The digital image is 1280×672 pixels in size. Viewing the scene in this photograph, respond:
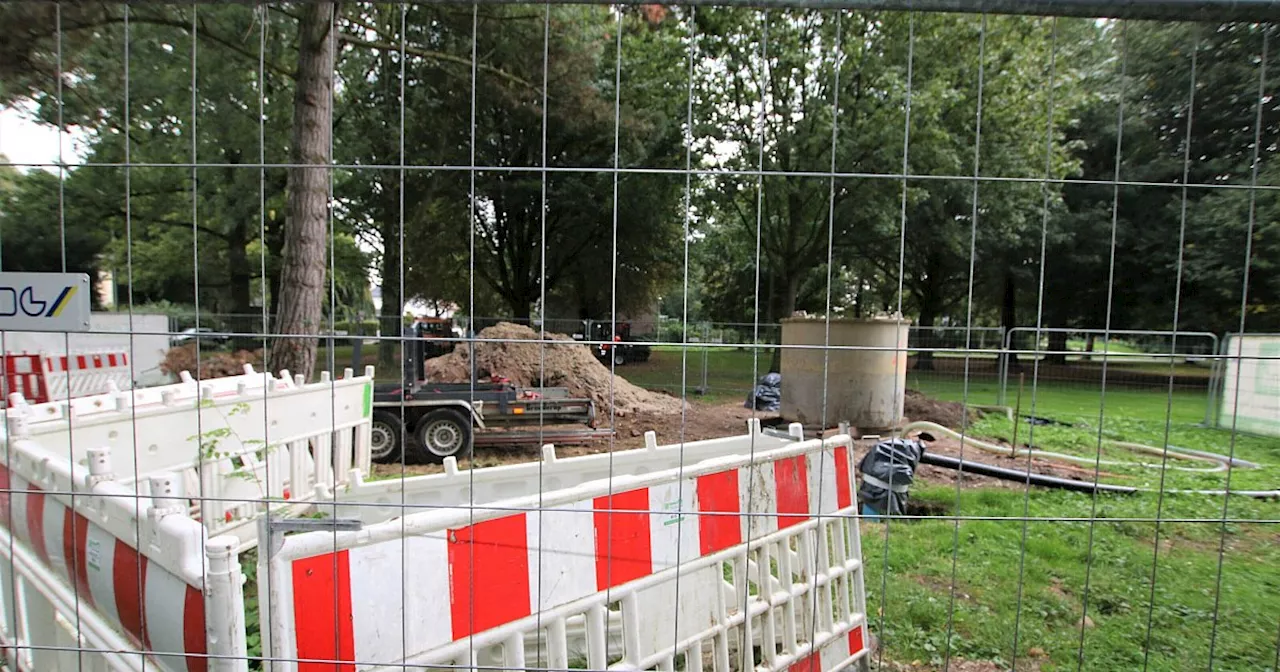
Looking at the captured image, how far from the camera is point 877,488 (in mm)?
5145

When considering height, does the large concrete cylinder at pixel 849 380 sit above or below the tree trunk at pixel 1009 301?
below

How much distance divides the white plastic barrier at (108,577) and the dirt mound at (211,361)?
5809 millimetres

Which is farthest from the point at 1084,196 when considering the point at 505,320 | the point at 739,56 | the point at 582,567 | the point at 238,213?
the point at 238,213

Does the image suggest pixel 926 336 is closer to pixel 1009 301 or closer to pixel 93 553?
pixel 1009 301

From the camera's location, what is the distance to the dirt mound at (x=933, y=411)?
37.0 ft

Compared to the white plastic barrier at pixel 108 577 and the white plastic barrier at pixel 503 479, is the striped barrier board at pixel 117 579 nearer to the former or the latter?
the white plastic barrier at pixel 108 577

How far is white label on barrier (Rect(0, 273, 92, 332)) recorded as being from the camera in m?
1.88

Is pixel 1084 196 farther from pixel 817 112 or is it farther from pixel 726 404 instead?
pixel 726 404

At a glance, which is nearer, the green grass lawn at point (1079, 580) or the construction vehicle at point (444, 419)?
the green grass lawn at point (1079, 580)

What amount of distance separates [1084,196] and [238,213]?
22057mm

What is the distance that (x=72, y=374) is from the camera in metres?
9.26

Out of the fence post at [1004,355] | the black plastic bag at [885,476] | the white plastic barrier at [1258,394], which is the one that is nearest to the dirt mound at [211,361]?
the black plastic bag at [885,476]

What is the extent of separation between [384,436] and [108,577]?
6996 mm

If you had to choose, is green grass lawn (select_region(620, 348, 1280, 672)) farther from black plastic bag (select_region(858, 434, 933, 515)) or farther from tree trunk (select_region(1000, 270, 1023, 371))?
tree trunk (select_region(1000, 270, 1023, 371))
